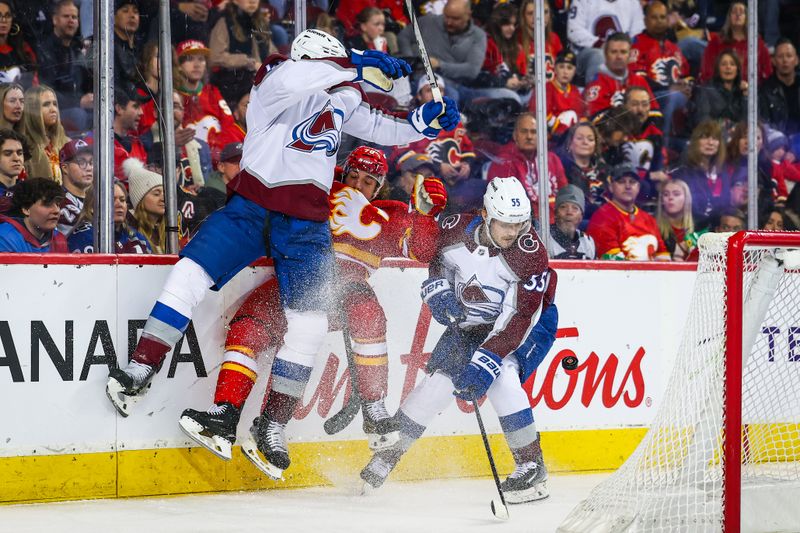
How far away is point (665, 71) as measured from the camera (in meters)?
5.57

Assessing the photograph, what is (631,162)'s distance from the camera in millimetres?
5285

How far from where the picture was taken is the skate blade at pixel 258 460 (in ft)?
11.2

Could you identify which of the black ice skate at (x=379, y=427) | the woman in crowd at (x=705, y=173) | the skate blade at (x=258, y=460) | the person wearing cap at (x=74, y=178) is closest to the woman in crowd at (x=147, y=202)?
the person wearing cap at (x=74, y=178)

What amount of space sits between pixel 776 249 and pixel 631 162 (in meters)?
2.44

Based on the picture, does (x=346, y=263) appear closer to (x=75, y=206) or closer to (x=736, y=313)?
(x=75, y=206)

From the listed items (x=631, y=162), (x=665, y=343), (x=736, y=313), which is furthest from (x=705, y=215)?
(x=736, y=313)

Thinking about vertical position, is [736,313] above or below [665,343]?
above

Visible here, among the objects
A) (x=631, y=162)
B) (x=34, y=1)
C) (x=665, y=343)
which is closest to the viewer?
(x=34, y=1)

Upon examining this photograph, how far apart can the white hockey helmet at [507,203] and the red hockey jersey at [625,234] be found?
1.37 m

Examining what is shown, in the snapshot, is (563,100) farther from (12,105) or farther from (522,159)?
(12,105)

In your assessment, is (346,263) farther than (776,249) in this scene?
Yes

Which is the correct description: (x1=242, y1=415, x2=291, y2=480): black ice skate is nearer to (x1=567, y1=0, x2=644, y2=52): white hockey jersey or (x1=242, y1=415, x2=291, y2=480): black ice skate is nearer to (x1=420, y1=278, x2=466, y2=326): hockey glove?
(x1=420, y1=278, x2=466, y2=326): hockey glove

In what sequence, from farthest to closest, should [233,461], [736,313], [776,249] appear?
[233,461]
[776,249]
[736,313]

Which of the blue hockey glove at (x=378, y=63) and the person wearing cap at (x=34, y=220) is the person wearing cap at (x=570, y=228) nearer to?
the blue hockey glove at (x=378, y=63)
